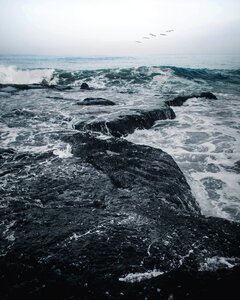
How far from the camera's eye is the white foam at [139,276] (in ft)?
8.42

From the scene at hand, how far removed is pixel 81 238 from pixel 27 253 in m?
0.65

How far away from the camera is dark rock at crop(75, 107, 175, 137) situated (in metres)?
8.91

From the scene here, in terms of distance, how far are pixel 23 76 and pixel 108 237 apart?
3421 centimetres

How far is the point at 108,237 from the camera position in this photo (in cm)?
319

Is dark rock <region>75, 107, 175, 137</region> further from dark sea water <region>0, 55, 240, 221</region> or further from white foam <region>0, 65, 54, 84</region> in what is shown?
white foam <region>0, 65, 54, 84</region>

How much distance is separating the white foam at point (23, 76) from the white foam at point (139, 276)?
3137 cm

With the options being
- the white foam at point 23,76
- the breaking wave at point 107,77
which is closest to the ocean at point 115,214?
the breaking wave at point 107,77

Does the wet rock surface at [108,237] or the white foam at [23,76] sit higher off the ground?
the white foam at [23,76]

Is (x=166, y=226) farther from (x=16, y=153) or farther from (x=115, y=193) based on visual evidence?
(x=16, y=153)

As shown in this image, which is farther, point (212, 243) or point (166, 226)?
point (166, 226)

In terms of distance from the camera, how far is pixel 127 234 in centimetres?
325

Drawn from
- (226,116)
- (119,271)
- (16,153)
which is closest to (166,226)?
(119,271)

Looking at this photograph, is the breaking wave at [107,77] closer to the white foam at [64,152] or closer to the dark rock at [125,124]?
the dark rock at [125,124]

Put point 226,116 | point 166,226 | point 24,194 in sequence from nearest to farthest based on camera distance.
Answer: point 166,226, point 24,194, point 226,116
